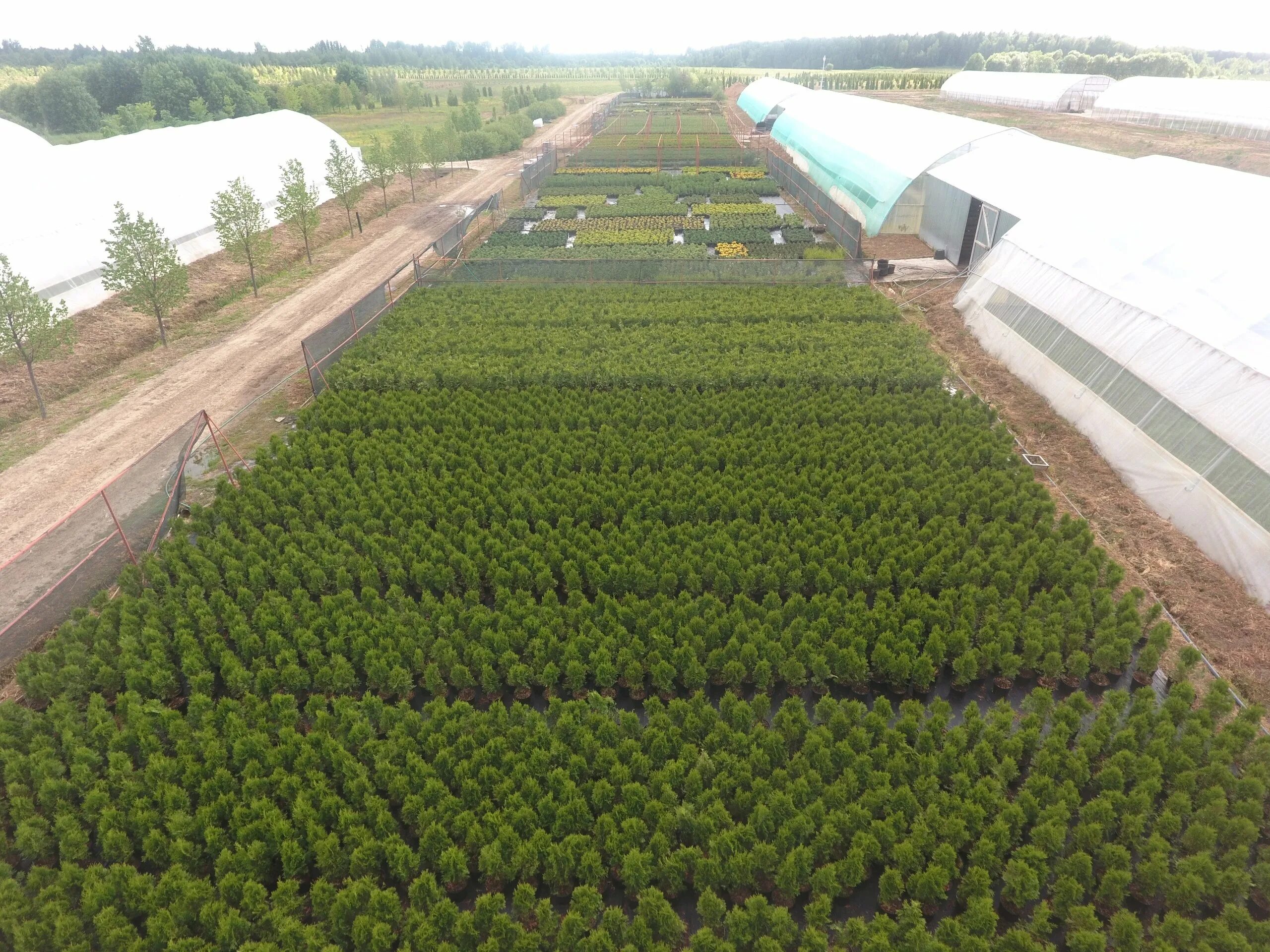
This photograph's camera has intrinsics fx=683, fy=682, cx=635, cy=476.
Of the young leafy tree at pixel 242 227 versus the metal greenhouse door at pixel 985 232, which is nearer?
the metal greenhouse door at pixel 985 232

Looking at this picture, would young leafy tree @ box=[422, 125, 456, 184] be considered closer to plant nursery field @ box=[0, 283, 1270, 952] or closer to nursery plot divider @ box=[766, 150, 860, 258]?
nursery plot divider @ box=[766, 150, 860, 258]

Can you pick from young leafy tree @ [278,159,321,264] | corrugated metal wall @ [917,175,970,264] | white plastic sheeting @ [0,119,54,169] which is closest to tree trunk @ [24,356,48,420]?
white plastic sheeting @ [0,119,54,169]

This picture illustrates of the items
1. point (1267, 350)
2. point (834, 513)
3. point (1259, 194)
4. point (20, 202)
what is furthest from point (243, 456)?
point (1259, 194)

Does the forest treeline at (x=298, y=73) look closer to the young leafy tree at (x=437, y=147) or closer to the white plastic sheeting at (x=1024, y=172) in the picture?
the young leafy tree at (x=437, y=147)

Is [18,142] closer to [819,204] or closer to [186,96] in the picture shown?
[819,204]

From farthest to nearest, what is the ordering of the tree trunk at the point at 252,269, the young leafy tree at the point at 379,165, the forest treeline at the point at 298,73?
1. the forest treeline at the point at 298,73
2. the young leafy tree at the point at 379,165
3. the tree trunk at the point at 252,269

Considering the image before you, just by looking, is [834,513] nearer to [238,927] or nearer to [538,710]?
[538,710]

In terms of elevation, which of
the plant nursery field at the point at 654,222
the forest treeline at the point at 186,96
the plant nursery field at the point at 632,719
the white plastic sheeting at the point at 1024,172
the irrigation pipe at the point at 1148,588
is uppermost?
the forest treeline at the point at 186,96

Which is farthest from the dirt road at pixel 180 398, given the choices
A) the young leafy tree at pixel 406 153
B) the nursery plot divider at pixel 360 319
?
the young leafy tree at pixel 406 153

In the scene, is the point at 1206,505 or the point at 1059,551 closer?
the point at 1059,551
